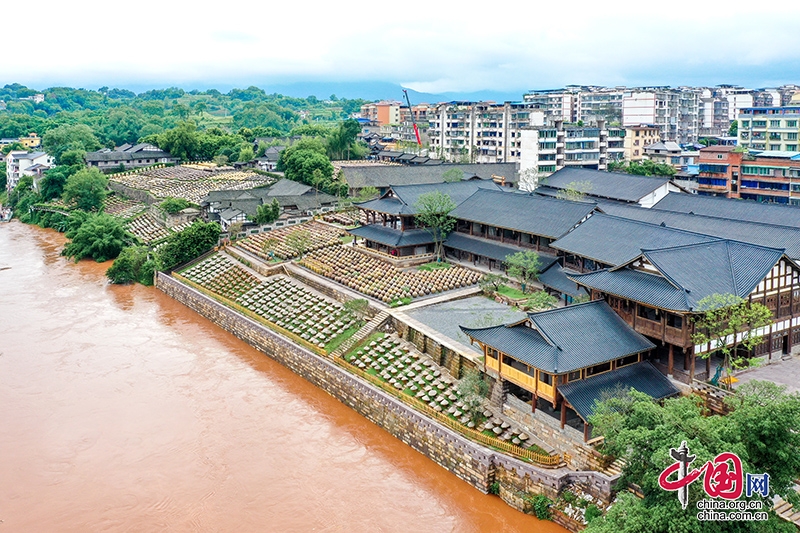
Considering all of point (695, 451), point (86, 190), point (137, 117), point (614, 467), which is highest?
point (137, 117)

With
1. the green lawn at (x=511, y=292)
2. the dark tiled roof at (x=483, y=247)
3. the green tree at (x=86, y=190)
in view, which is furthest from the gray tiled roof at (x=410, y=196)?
the green tree at (x=86, y=190)

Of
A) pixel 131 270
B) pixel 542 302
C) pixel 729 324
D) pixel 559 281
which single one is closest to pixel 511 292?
pixel 559 281

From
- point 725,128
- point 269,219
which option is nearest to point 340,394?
point 269,219

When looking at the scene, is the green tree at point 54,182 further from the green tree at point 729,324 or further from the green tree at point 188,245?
the green tree at point 729,324

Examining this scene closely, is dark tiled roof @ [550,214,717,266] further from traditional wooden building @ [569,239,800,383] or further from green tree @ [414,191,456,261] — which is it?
green tree @ [414,191,456,261]

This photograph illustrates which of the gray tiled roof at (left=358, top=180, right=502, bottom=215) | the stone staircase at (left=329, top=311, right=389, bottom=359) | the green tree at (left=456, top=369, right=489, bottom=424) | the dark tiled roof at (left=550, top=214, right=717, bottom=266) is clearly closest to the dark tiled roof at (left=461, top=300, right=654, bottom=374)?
the green tree at (left=456, top=369, right=489, bottom=424)

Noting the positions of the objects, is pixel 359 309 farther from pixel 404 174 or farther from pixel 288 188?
pixel 404 174
